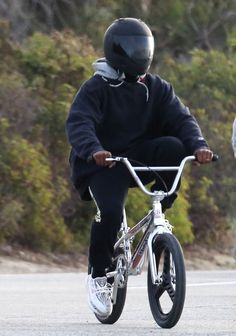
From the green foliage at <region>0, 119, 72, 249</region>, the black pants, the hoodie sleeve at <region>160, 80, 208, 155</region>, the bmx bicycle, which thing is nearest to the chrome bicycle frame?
the bmx bicycle

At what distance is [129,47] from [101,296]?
148cm

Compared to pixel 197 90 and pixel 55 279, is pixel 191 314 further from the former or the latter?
pixel 197 90

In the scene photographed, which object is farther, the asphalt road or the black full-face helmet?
the black full-face helmet

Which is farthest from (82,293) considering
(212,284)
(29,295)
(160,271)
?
(160,271)

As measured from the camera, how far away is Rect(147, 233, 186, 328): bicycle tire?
24.0ft

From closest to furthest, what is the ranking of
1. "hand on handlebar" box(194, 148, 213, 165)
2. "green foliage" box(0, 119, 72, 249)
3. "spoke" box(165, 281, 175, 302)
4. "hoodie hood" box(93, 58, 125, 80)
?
1. "spoke" box(165, 281, 175, 302)
2. "hand on handlebar" box(194, 148, 213, 165)
3. "hoodie hood" box(93, 58, 125, 80)
4. "green foliage" box(0, 119, 72, 249)

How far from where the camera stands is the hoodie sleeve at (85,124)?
7.62m

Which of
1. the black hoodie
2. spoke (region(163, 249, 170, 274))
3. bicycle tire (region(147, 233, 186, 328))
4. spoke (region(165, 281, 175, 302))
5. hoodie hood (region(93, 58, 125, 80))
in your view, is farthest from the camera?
hoodie hood (region(93, 58, 125, 80))

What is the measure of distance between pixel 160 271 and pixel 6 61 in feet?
36.3

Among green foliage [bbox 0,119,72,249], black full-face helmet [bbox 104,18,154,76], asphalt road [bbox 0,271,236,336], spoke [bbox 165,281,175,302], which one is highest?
black full-face helmet [bbox 104,18,154,76]

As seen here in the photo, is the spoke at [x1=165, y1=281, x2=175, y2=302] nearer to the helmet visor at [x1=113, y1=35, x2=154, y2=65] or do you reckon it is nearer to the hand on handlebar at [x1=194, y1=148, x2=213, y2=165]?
the hand on handlebar at [x1=194, y1=148, x2=213, y2=165]

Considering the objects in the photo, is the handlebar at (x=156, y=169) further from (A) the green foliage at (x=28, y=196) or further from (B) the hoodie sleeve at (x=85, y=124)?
(A) the green foliage at (x=28, y=196)

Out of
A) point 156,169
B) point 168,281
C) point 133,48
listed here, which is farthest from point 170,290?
point 133,48

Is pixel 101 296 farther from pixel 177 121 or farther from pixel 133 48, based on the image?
pixel 133 48
